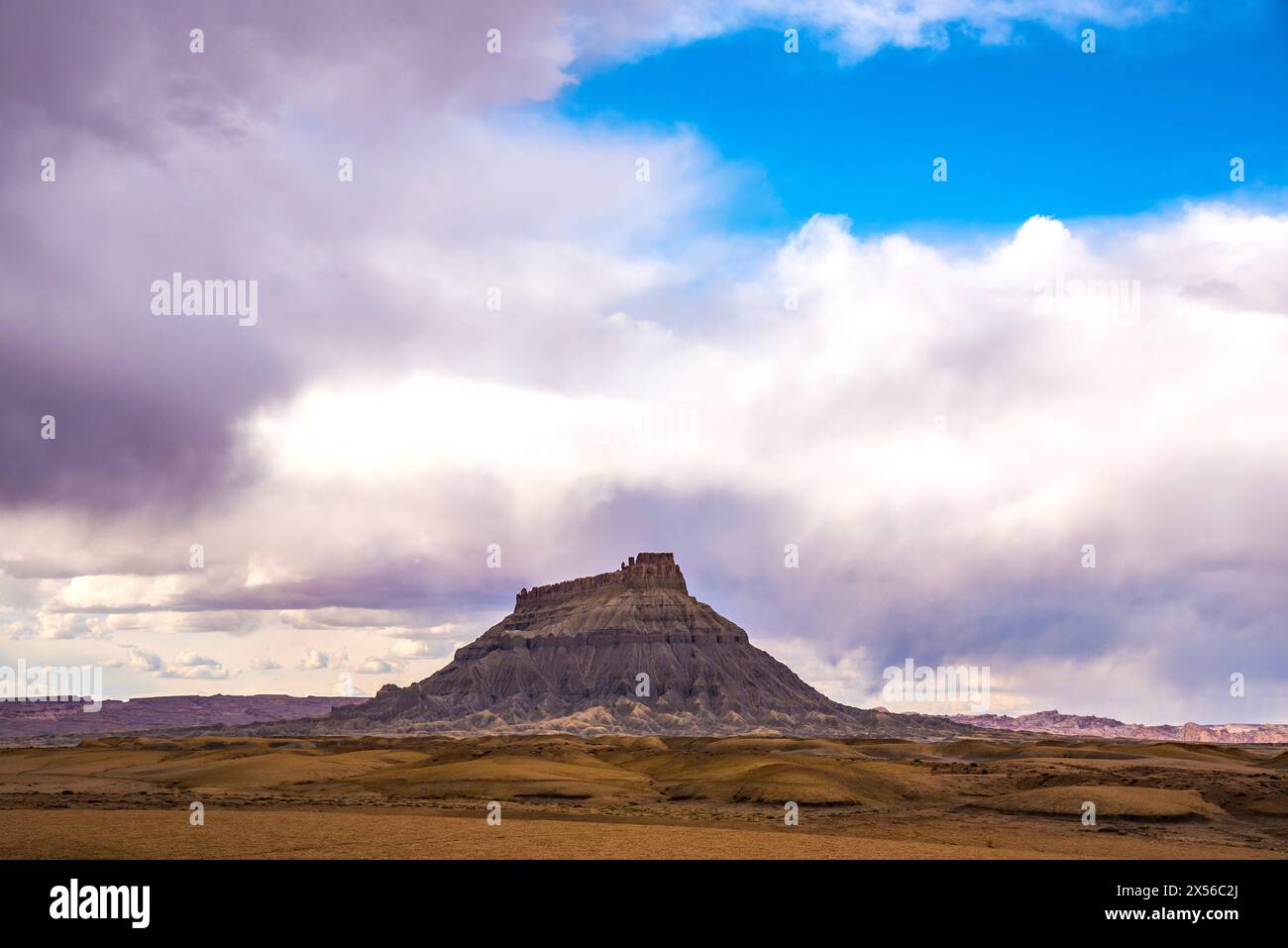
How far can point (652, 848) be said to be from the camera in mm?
33938

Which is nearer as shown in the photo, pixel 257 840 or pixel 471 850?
pixel 471 850

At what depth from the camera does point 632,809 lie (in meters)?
52.5

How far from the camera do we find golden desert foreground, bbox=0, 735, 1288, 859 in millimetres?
A: 34906

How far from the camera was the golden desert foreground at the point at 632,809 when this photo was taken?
115 feet
